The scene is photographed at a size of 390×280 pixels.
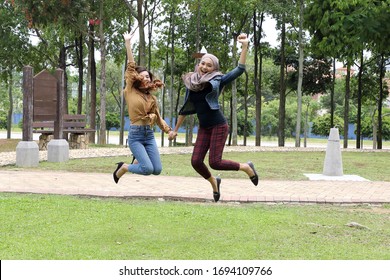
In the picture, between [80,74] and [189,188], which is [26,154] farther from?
[80,74]

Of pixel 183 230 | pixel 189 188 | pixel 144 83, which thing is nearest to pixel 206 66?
Result: pixel 144 83

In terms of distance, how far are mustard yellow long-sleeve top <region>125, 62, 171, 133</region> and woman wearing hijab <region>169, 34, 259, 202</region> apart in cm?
40

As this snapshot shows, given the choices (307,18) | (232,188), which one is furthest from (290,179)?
(307,18)

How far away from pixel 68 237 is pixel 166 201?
360 cm

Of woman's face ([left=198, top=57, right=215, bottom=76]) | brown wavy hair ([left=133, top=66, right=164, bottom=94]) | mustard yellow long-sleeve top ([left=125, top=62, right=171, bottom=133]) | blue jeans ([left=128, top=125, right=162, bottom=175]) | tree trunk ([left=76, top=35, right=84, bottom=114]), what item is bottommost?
blue jeans ([left=128, top=125, right=162, bottom=175])

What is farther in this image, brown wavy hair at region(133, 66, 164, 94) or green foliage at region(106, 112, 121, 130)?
green foliage at region(106, 112, 121, 130)

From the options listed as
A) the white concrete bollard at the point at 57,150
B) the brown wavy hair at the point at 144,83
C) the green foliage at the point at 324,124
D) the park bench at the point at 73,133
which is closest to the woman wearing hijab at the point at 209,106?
the brown wavy hair at the point at 144,83

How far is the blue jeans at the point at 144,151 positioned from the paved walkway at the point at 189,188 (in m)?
4.61

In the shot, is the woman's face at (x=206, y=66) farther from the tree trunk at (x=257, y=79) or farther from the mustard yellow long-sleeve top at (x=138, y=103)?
the tree trunk at (x=257, y=79)

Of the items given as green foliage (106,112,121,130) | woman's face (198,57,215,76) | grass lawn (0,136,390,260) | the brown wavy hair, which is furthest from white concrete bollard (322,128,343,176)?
green foliage (106,112,121,130)

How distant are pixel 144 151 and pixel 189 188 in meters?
6.23

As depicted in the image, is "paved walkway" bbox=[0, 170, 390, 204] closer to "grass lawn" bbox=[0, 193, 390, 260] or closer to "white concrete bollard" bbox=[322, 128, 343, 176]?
"grass lawn" bbox=[0, 193, 390, 260]

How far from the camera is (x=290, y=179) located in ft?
50.1

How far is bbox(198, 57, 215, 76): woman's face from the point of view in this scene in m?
6.02
